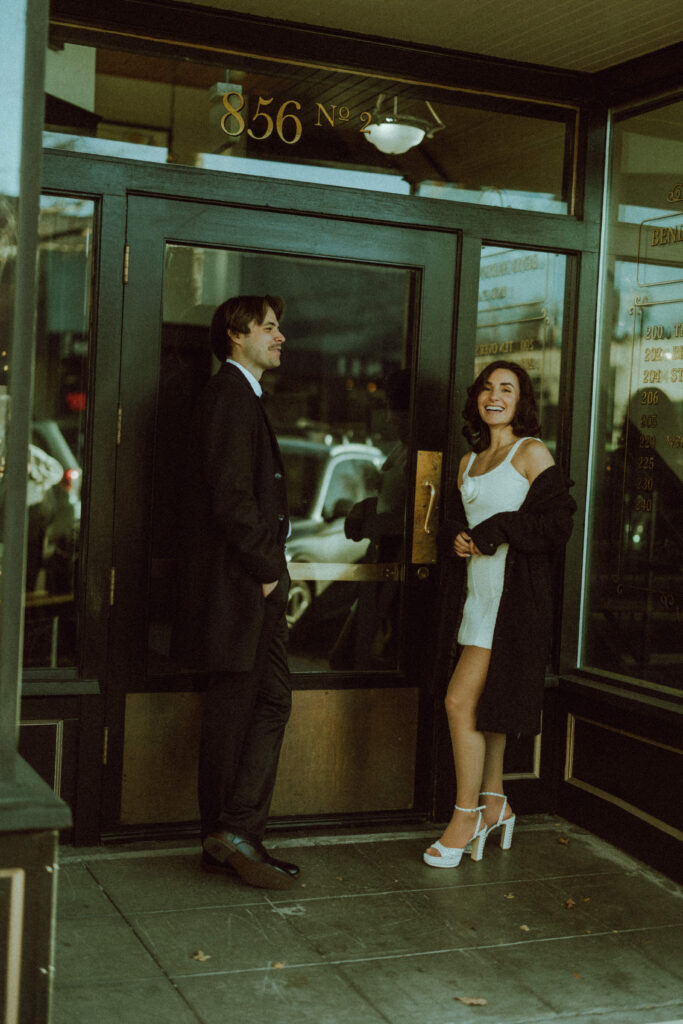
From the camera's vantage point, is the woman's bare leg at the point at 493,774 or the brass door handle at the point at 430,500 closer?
the woman's bare leg at the point at 493,774

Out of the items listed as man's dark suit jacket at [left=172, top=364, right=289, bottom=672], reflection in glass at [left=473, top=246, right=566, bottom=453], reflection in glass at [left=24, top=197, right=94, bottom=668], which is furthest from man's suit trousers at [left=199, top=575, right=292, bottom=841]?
reflection in glass at [left=473, top=246, right=566, bottom=453]

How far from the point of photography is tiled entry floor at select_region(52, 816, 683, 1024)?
3.30 meters

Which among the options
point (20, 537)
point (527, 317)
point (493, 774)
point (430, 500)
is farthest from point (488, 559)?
point (20, 537)

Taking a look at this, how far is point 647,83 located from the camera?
15.7 feet

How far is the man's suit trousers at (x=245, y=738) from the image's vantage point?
13.6ft

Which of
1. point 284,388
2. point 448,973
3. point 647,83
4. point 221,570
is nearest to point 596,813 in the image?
point 448,973

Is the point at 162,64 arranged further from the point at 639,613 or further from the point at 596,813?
the point at 596,813

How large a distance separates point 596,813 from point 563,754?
0.30 m

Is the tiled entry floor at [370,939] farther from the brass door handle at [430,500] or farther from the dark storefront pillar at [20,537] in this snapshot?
the brass door handle at [430,500]

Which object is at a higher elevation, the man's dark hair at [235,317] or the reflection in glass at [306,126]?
the reflection in glass at [306,126]

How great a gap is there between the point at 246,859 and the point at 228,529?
1136 millimetres

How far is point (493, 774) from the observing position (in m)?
4.59

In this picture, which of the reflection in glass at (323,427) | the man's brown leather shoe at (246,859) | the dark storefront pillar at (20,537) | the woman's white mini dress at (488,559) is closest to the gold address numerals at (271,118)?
the reflection in glass at (323,427)

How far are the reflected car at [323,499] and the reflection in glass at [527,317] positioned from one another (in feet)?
2.16
